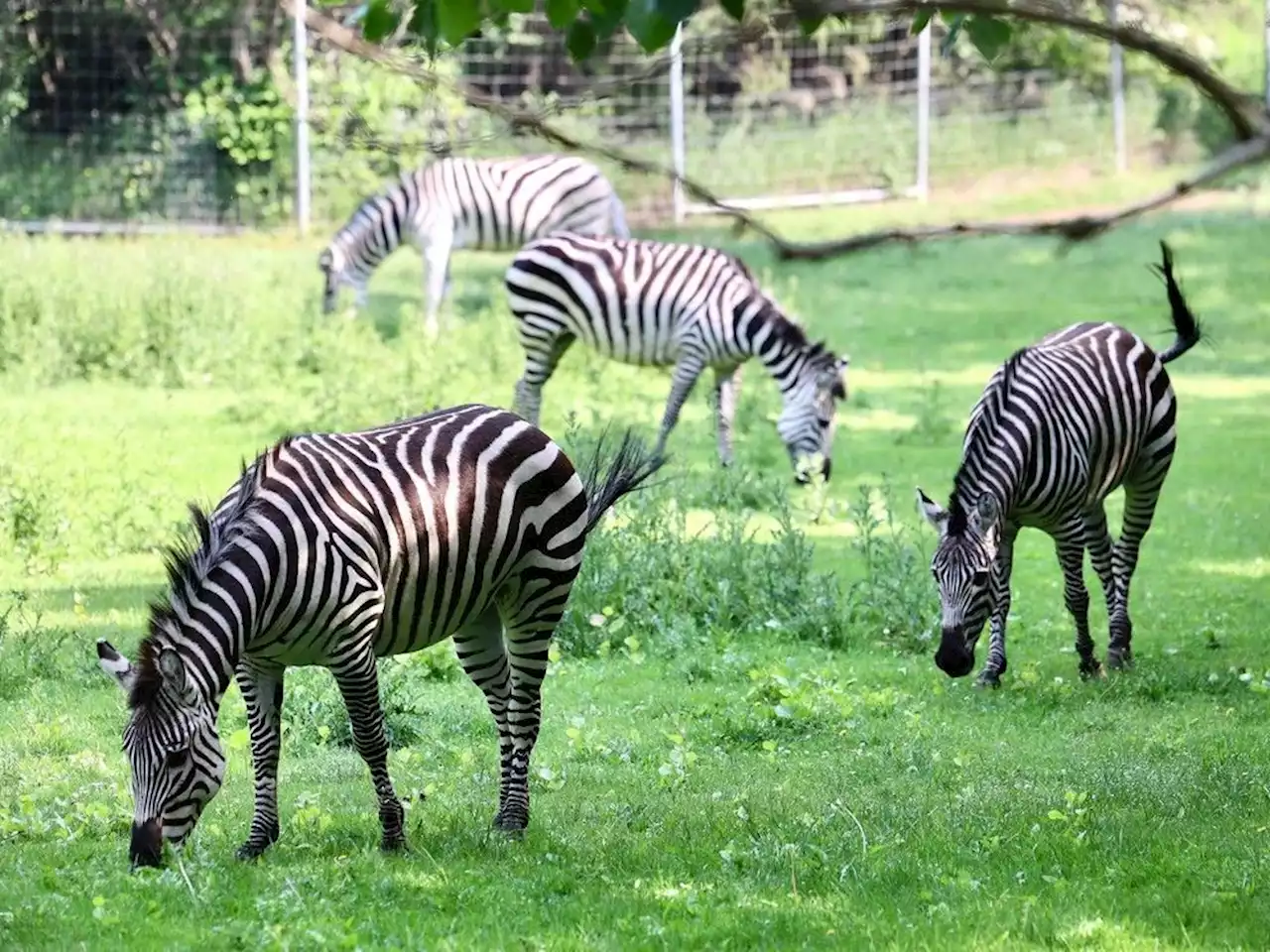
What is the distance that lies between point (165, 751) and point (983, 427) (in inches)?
199

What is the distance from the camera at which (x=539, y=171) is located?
20.2 metres

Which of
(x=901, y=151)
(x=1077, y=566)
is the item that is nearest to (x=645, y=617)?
(x=1077, y=566)

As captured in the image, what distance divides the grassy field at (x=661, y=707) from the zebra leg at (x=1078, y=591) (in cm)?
20

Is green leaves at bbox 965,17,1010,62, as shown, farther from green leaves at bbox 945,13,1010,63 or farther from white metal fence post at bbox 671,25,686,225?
white metal fence post at bbox 671,25,686,225

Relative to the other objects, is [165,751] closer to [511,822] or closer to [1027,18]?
[511,822]

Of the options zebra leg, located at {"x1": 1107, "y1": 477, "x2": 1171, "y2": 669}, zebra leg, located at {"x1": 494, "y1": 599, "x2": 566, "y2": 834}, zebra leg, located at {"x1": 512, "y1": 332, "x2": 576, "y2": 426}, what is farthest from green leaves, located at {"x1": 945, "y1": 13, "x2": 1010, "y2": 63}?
zebra leg, located at {"x1": 512, "y1": 332, "x2": 576, "y2": 426}

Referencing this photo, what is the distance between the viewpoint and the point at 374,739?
21.7ft

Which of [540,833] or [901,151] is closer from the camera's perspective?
[540,833]

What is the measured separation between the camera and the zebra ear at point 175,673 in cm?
592

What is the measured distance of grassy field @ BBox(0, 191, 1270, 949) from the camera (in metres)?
5.91

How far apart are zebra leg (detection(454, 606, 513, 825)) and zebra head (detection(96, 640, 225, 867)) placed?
141cm

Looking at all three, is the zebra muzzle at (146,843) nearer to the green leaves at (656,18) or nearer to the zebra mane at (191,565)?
the zebra mane at (191,565)

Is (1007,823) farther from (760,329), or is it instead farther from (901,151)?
(901,151)

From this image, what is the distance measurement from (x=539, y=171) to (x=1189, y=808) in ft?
46.4
